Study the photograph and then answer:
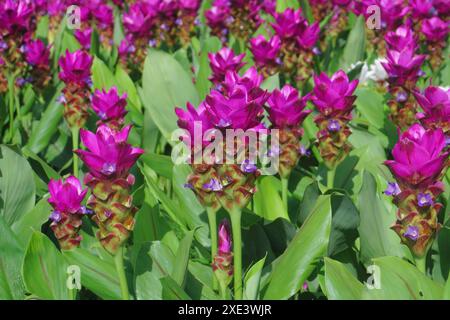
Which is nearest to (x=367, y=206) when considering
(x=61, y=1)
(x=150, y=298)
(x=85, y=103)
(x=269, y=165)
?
(x=269, y=165)

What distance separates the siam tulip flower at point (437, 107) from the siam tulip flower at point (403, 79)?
1.74 ft

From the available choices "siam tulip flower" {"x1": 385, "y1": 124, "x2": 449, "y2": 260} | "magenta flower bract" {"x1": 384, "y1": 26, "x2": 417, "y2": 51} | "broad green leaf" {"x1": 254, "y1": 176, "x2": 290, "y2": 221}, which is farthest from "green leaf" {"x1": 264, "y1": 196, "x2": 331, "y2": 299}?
"magenta flower bract" {"x1": 384, "y1": 26, "x2": 417, "y2": 51}

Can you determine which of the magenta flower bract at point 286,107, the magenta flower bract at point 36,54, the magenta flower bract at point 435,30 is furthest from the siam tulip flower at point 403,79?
the magenta flower bract at point 36,54

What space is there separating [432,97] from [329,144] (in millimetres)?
384

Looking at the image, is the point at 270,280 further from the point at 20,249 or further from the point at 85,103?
the point at 85,103

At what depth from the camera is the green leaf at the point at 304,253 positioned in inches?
81.1

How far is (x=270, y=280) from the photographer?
2150mm

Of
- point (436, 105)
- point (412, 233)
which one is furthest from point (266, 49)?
point (412, 233)

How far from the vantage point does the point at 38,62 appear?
12.1ft

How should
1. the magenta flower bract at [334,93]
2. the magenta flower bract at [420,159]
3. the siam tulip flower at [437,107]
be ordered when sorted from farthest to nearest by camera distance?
the magenta flower bract at [334,93] < the siam tulip flower at [437,107] < the magenta flower bract at [420,159]

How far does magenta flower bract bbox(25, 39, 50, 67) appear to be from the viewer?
3668 mm

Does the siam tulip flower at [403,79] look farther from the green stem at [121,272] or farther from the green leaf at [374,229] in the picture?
the green stem at [121,272]

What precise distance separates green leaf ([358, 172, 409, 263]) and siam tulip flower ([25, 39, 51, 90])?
1997 millimetres

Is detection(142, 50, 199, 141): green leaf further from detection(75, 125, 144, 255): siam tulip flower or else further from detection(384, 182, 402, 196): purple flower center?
detection(384, 182, 402, 196): purple flower center
